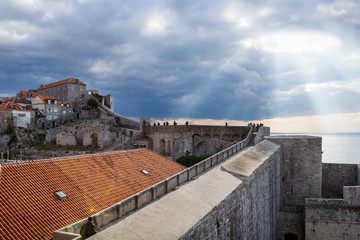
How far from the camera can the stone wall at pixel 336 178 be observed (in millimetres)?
23281

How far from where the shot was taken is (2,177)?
10.9 m

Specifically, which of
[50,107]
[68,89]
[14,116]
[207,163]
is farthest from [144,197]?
[68,89]

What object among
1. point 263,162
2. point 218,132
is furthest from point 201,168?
point 218,132

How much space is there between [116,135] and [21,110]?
20835 mm

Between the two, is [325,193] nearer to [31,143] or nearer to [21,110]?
[31,143]

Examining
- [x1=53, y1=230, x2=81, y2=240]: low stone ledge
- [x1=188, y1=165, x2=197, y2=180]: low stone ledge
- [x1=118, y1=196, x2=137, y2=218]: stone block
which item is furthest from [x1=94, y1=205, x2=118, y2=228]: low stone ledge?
[x1=188, y1=165, x2=197, y2=180]: low stone ledge

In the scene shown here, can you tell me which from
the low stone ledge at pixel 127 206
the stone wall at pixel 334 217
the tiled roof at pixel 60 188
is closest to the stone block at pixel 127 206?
the low stone ledge at pixel 127 206

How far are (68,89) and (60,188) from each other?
2227 inches

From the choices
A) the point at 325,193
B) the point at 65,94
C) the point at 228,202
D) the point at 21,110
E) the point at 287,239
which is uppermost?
the point at 65,94

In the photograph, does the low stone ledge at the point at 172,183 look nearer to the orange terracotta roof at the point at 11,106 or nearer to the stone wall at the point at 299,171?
the stone wall at the point at 299,171

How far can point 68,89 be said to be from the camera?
63.9 m

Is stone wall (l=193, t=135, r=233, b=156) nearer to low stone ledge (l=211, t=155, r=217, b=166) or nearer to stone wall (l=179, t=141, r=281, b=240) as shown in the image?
stone wall (l=179, t=141, r=281, b=240)

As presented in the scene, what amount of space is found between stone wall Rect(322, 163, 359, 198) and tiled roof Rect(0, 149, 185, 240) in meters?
15.4

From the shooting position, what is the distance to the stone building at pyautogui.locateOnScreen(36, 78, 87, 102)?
64.1 metres
